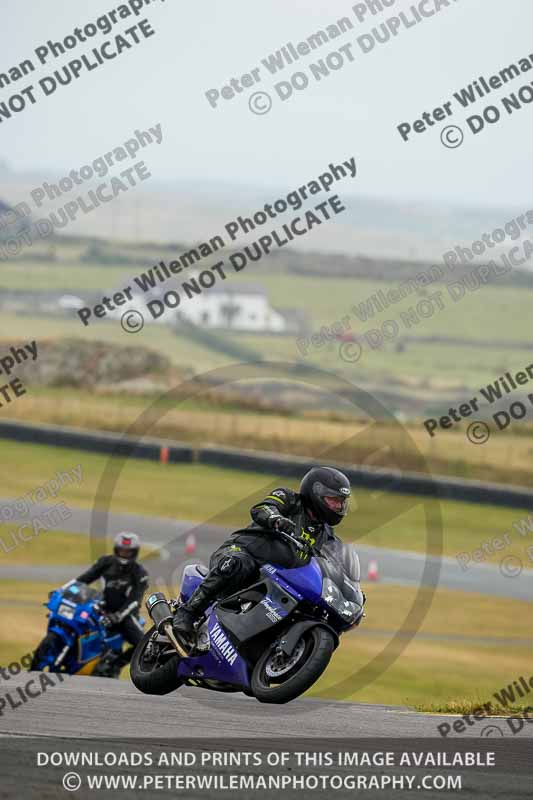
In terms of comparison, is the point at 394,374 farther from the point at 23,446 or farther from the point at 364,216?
the point at 364,216

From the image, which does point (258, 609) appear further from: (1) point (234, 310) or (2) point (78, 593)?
(1) point (234, 310)

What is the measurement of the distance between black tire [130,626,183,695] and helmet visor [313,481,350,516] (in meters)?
1.62

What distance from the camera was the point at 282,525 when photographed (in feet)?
25.7

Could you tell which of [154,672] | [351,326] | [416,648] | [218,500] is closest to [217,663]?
[154,672]

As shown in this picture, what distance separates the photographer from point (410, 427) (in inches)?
1810

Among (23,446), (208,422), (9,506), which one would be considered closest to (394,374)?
(208,422)

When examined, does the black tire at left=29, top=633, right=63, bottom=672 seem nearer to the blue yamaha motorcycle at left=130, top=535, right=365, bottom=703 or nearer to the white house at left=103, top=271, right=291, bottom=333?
the blue yamaha motorcycle at left=130, top=535, right=365, bottom=703

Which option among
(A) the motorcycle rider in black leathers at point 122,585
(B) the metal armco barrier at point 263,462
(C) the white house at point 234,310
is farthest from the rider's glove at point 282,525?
(C) the white house at point 234,310

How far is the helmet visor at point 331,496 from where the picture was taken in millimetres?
8109

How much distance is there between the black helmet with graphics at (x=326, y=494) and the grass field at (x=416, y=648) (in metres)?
7.91

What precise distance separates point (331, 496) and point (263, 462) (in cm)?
2411

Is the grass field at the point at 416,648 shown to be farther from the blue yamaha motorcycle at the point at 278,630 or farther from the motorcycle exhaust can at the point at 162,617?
the blue yamaha motorcycle at the point at 278,630

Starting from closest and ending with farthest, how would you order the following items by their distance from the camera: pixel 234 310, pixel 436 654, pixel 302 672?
pixel 302 672, pixel 436 654, pixel 234 310

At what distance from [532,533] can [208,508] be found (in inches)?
330
